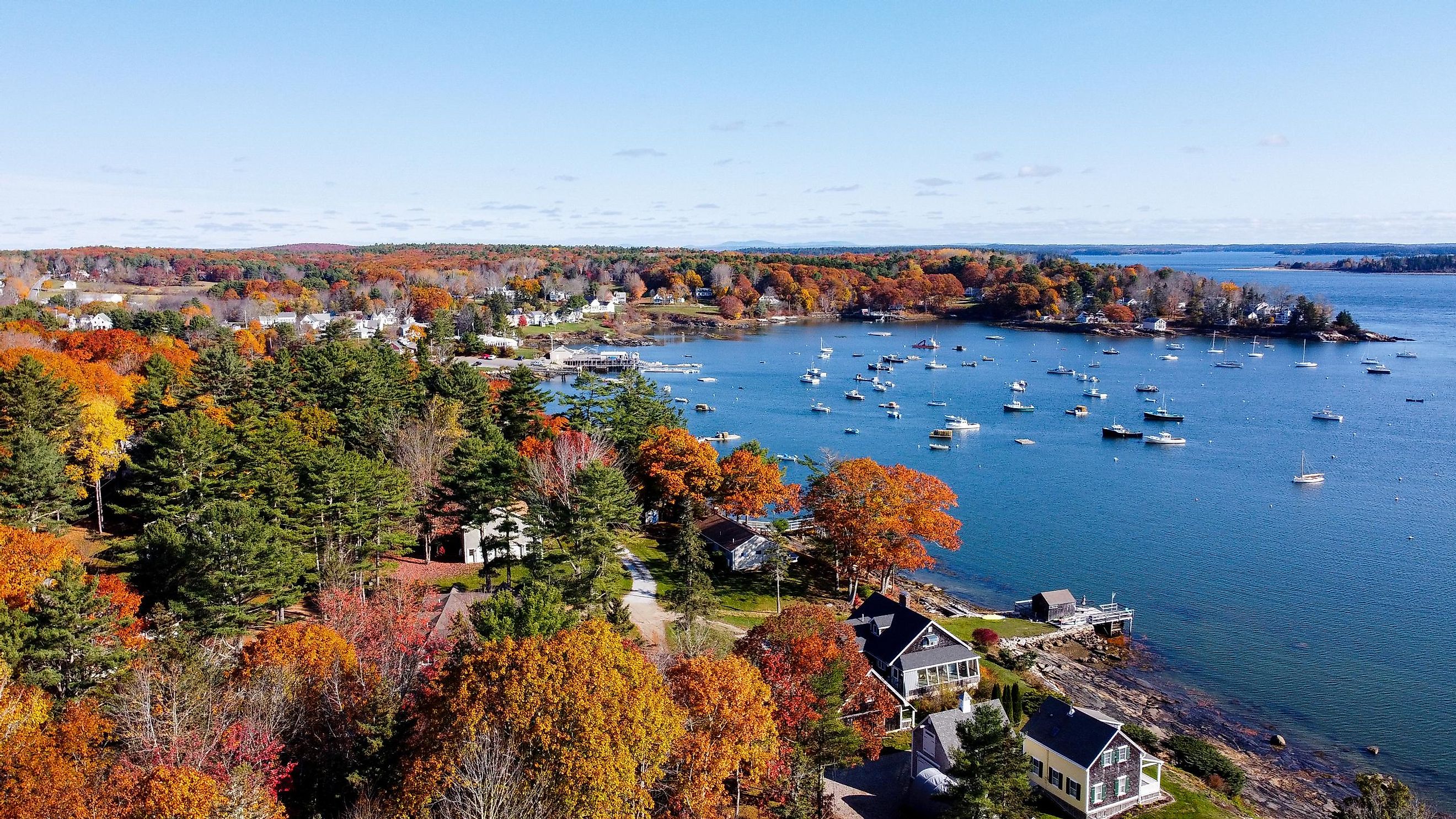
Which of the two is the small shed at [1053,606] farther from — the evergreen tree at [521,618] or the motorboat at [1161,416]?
the motorboat at [1161,416]

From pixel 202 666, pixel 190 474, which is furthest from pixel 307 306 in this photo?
pixel 202 666

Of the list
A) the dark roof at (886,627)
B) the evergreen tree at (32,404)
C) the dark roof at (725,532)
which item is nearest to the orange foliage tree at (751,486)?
the dark roof at (725,532)

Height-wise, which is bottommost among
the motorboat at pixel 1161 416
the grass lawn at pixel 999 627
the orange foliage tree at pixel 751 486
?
the grass lawn at pixel 999 627

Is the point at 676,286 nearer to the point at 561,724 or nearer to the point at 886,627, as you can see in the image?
the point at 886,627

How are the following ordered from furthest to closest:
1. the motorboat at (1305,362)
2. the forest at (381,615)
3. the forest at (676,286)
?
the forest at (676,286), the motorboat at (1305,362), the forest at (381,615)

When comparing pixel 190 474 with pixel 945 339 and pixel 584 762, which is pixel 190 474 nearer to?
pixel 584 762

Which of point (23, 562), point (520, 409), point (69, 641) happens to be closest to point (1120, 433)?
point (520, 409)
